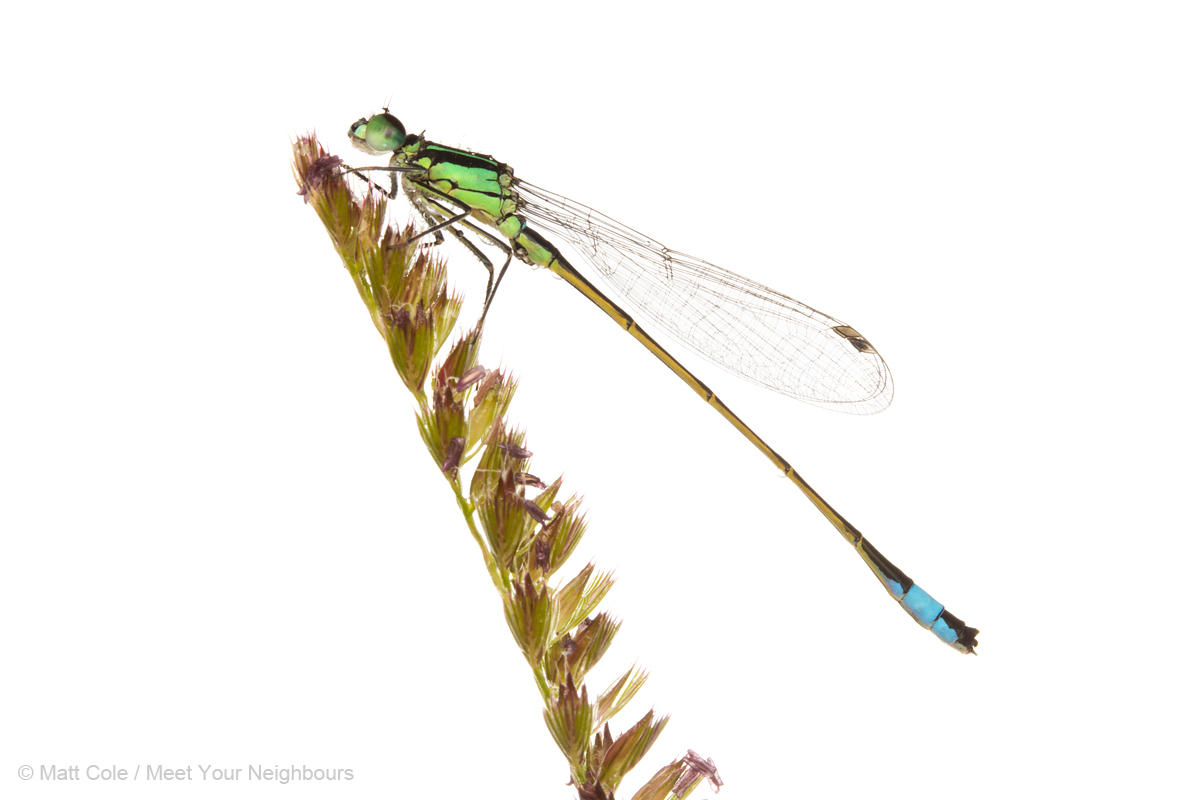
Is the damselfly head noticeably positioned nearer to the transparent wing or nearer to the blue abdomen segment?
the transparent wing

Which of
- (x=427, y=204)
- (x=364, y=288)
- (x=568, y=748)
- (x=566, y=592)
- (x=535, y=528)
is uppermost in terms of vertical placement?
(x=427, y=204)

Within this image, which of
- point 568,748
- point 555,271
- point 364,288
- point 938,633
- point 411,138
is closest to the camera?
point 568,748

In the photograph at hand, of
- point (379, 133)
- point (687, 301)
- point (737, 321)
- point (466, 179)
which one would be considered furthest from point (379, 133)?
point (737, 321)

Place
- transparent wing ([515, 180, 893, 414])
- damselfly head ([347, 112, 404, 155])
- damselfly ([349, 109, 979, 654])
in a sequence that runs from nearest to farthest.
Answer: damselfly head ([347, 112, 404, 155])
damselfly ([349, 109, 979, 654])
transparent wing ([515, 180, 893, 414])

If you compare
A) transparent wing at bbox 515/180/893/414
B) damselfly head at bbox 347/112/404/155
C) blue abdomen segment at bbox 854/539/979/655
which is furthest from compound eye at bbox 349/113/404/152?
blue abdomen segment at bbox 854/539/979/655

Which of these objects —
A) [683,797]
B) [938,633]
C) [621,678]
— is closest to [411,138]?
[621,678]

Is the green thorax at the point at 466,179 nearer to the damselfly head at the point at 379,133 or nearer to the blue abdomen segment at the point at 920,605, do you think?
the damselfly head at the point at 379,133

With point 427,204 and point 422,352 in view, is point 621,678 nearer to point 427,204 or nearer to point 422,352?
point 422,352

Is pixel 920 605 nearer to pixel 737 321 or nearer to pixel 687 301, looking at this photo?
pixel 737 321
